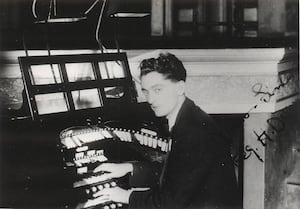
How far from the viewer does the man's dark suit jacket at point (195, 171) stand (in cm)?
228

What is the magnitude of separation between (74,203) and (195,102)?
829mm

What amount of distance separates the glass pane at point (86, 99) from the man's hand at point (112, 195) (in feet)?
1.50

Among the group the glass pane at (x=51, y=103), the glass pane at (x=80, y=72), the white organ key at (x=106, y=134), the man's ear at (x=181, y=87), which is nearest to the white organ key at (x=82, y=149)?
the white organ key at (x=106, y=134)

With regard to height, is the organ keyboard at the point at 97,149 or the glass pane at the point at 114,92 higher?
the glass pane at the point at 114,92

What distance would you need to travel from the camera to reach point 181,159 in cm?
229

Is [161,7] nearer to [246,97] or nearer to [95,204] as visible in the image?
[246,97]

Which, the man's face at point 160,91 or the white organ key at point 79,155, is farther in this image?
the man's face at point 160,91

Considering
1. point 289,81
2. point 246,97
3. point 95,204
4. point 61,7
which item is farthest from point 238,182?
point 61,7

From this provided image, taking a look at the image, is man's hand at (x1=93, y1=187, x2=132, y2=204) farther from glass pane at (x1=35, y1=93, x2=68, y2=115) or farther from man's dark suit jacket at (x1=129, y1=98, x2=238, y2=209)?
glass pane at (x1=35, y1=93, x2=68, y2=115)

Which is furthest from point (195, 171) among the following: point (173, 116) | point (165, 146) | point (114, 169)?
point (114, 169)

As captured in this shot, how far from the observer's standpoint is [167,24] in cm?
233

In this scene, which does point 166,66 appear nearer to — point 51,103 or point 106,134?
point 106,134

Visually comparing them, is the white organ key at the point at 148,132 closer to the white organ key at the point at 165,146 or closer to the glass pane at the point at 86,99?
the white organ key at the point at 165,146

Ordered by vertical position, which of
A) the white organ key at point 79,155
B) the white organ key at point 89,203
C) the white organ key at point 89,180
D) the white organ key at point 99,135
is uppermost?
the white organ key at point 99,135
